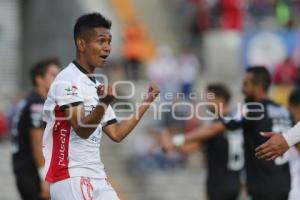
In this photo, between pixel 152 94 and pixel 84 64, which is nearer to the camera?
pixel 84 64

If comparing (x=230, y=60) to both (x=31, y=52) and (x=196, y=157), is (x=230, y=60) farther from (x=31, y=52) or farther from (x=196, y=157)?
(x=31, y=52)

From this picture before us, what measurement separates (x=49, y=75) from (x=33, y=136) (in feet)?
2.27

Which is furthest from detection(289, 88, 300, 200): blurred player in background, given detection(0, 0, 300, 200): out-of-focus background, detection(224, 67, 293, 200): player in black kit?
detection(0, 0, 300, 200): out-of-focus background

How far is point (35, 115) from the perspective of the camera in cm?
1089

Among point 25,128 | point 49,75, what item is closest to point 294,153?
point 49,75

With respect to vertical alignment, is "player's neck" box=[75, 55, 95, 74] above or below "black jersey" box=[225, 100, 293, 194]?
above

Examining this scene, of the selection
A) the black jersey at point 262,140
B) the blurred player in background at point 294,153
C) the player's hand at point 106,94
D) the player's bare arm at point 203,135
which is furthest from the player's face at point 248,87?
the player's hand at point 106,94

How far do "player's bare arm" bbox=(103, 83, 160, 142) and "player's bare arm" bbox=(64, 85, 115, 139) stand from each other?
50 centimetres

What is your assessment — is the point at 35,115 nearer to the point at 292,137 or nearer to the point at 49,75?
the point at 49,75

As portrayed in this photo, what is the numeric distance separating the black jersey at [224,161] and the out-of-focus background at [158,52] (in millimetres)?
6181

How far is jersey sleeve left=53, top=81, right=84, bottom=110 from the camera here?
7.65 meters

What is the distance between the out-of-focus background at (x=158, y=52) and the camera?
1862 centimetres

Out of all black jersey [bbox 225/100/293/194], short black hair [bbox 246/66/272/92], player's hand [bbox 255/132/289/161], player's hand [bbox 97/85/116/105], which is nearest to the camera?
player's hand [bbox 97/85/116/105]

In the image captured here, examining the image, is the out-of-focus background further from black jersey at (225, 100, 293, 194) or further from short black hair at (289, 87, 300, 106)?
black jersey at (225, 100, 293, 194)
